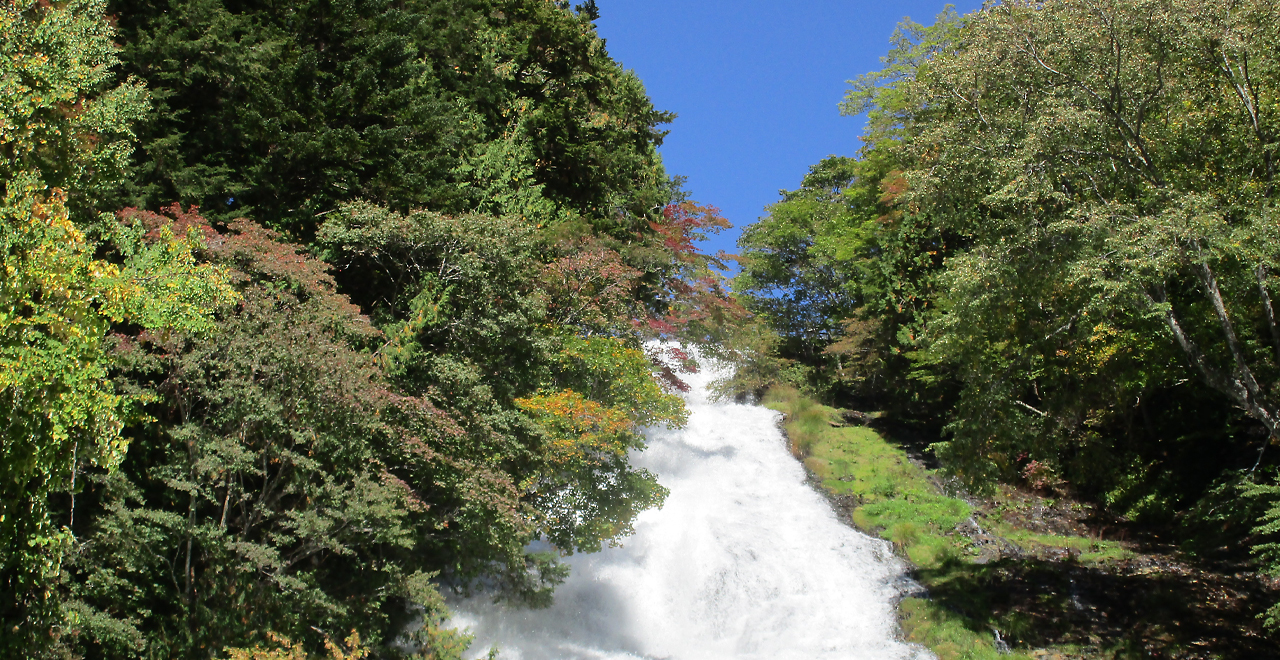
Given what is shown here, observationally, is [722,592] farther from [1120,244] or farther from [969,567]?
[1120,244]

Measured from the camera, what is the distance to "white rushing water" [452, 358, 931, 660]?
15.7 m

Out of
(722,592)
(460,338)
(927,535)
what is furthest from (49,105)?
(927,535)

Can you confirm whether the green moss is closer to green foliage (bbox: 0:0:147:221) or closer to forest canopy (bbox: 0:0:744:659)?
forest canopy (bbox: 0:0:744:659)

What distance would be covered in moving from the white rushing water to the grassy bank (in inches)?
33.0

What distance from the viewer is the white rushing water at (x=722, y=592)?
51.5 ft

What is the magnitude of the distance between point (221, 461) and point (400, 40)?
33.5 ft

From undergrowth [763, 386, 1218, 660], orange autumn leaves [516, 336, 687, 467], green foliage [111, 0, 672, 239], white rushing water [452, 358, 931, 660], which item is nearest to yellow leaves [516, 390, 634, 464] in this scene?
orange autumn leaves [516, 336, 687, 467]

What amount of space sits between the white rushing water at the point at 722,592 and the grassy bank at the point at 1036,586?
2.75ft

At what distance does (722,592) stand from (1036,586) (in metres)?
6.37

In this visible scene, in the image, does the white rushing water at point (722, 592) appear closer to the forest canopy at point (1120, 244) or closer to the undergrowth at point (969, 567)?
the undergrowth at point (969, 567)

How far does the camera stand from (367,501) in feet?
38.3

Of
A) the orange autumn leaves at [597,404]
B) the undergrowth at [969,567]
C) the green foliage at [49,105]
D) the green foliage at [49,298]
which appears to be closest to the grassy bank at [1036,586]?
the undergrowth at [969,567]

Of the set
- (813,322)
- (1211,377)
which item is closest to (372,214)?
(1211,377)

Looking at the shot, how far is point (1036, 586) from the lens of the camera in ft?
52.0
